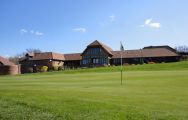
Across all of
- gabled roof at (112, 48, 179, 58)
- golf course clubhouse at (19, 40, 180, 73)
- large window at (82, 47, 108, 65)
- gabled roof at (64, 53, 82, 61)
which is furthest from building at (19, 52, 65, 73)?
gabled roof at (112, 48, 179, 58)

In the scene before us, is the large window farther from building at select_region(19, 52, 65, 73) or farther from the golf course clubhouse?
building at select_region(19, 52, 65, 73)

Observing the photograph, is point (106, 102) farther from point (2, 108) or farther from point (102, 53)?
point (102, 53)

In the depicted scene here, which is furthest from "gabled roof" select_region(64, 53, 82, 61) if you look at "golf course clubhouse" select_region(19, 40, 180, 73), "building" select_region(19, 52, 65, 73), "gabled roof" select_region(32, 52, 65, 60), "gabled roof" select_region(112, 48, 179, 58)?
"gabled roof" select_region(112, 48, 179, 58)

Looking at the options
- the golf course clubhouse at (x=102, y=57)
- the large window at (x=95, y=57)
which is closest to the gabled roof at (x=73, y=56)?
the golf course clubhouse at (x=102, y=57)

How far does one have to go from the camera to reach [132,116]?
1120cm

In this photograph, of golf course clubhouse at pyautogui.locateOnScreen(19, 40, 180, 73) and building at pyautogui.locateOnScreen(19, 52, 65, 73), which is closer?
golf course clubhouse at pyautogui.locateOnScreen(19, 40, 180, 73)

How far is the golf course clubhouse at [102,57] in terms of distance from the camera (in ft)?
318

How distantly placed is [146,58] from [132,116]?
289 feet

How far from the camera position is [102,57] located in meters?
102

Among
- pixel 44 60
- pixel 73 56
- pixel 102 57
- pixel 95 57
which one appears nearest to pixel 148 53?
pixel 102 57

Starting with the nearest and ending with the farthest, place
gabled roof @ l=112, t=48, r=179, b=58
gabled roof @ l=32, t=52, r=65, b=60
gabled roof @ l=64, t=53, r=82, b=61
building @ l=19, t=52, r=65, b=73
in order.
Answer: gabled roof @ l=112, t=48, r=179, b=58
building @ l=19, t=52, r=65, b=73
gabled roof @ l=32, t=52, r=65, b=60
gabled roof @ l=64, t=53, r=82, b=61

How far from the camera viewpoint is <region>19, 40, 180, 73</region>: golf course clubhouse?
9694 cm

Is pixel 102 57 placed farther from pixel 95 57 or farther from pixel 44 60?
pixel 44 60

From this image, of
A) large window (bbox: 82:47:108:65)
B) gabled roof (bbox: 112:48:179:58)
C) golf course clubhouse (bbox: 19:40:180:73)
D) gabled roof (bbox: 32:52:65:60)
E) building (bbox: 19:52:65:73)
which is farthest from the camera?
gabled roof (bbox: 32:52:65:60)
